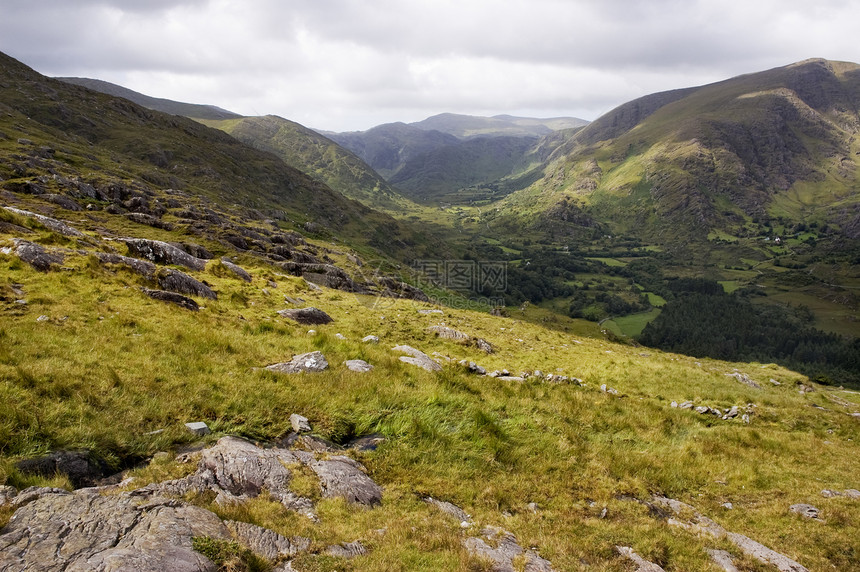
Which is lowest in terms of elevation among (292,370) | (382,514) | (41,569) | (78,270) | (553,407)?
(553,407)

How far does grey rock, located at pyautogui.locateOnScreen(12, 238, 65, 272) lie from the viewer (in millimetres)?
16547

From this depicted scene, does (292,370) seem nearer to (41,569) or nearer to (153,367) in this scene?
(153,367)

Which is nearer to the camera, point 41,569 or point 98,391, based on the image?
point 41,569

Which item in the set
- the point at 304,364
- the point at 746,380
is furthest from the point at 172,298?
the point at 746,380

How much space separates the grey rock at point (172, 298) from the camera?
56.2 ft

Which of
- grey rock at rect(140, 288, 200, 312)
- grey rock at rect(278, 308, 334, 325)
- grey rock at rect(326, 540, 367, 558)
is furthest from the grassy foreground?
grey rock at rect(278, 308, 334, 325)

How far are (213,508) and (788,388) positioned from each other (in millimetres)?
35353

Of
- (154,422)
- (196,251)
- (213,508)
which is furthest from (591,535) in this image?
(196,251)

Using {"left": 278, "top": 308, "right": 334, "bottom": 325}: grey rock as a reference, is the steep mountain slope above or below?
above

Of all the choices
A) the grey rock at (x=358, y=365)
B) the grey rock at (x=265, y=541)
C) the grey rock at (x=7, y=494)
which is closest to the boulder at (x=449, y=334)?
the grey rock at (x=358, y=365)

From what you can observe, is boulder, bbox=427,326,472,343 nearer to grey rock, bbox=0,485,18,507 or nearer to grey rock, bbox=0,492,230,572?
grey rock, bbox=0,492,230,572

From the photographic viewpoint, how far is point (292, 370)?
11.7 metres

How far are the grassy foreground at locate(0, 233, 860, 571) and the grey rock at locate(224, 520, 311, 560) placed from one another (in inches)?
8.9

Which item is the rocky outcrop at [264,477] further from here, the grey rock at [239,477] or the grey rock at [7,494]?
the grey rock at [7,494]
